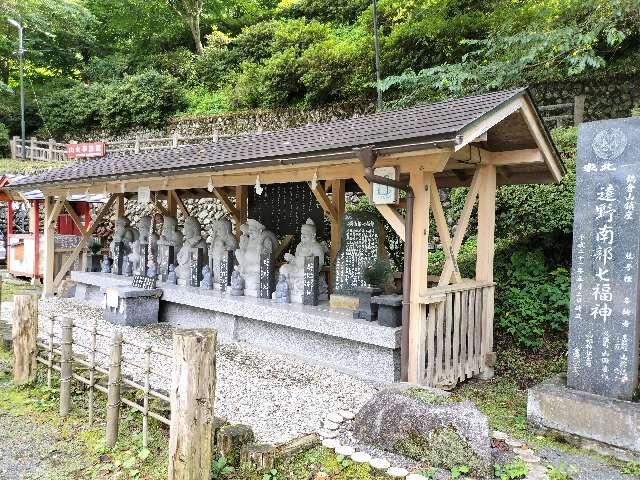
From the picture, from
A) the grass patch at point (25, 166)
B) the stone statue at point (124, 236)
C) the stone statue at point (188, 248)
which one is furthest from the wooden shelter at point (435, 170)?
the grass patch at point (25, 166)

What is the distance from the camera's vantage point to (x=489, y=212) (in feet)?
21.3

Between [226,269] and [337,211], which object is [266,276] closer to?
[226,269]

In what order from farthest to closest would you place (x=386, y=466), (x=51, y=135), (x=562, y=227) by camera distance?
(x=51, y=135)
(x=562, y=227)
(x=386, y=466)

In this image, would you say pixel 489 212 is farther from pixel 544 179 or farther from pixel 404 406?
pixel 404 406

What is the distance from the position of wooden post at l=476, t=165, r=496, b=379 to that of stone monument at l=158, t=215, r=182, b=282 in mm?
6433

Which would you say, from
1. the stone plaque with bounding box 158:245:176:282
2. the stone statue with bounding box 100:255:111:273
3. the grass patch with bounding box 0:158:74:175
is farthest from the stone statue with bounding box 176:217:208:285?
the grass patch with bounding box 0:158:74:175

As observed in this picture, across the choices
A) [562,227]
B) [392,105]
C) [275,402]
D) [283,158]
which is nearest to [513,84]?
[392,105]

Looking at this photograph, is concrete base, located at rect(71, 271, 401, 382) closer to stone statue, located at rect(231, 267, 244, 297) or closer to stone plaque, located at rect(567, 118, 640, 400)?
stone statue, located at rect(231, 267, 244, 297)

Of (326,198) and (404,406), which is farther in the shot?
(326,198)

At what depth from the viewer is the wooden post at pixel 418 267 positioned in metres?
5.40

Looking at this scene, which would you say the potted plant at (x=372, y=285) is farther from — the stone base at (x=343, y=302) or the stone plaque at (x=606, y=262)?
the stone plaque at (x=606, y=262)

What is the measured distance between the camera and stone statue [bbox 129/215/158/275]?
10.6 metres

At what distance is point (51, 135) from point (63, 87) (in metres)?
3.65

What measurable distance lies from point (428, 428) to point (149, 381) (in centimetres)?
262
